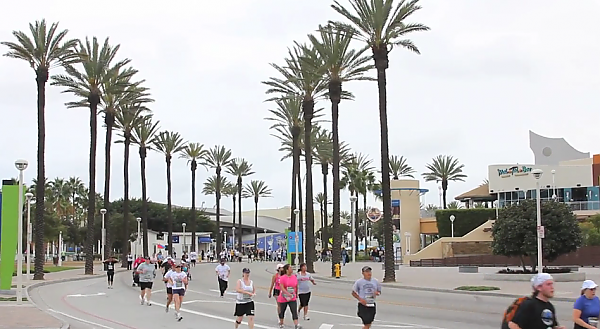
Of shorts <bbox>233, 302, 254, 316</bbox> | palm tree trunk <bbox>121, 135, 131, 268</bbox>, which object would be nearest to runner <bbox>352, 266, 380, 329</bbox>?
shorts <bbox>233, 302, 254, 316</bbox>

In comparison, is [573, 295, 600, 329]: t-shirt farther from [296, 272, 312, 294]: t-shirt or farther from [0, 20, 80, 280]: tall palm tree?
[0, 20, 80, 280]: tall palm tree

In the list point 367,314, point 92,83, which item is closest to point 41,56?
point 92,83

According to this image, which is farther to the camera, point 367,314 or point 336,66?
point 336,66

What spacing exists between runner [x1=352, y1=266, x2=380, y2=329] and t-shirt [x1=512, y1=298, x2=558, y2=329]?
6793mm

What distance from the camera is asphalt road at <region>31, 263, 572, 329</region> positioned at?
19.0 meters

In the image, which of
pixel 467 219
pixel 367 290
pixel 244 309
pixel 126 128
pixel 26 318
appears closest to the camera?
pixel 367 290

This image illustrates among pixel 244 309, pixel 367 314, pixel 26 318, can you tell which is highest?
pixel 367 314

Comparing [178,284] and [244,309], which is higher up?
[178,284]

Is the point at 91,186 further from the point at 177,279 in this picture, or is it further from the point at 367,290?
the point at 367,290

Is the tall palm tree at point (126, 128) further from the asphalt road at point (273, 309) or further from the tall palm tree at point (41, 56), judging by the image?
the asphalt road at point (273, 309)

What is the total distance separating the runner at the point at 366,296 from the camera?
45.3 ft

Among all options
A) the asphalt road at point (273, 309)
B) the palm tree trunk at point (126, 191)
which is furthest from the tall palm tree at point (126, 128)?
the asphalt road at point (273, 309)

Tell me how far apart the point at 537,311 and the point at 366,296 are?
6.90 meters

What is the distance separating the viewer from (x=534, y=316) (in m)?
7.11
